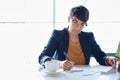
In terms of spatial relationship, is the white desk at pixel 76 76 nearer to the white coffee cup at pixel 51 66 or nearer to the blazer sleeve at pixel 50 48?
the white coffee cup at pixel 51 66

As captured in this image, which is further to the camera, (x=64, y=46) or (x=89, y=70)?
(x=64, y=46)

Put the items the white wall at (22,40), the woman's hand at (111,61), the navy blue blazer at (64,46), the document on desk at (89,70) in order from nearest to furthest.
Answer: the document on desk at (89,70), the woman's hand at (111,61), the navy blue blazer at (64,46), the white wall at (22,40)

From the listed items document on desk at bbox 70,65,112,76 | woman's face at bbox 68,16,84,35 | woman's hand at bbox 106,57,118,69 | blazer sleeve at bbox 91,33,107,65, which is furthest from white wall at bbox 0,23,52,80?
document on desk at bbox 70,65,112,76

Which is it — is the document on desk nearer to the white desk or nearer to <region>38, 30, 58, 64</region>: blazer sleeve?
the white desk

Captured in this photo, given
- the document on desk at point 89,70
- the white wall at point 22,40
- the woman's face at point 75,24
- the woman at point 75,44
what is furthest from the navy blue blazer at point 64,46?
the white wall at point 22,40

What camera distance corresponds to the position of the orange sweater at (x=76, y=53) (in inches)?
83.6

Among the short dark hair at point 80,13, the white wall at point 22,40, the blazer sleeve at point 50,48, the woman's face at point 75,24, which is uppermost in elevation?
the short dark hair at point 80,13

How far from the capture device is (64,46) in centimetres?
212

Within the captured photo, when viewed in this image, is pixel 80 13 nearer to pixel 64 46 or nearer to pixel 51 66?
pixel 64 46

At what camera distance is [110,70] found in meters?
1.85

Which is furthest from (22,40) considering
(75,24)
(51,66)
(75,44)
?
(51,66)

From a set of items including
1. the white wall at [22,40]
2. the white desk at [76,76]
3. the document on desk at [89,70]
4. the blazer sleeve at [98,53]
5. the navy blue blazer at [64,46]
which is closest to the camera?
the white desk at [76,76]

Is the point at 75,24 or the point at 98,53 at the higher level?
the point at 75,24

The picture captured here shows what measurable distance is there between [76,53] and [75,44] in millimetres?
79
